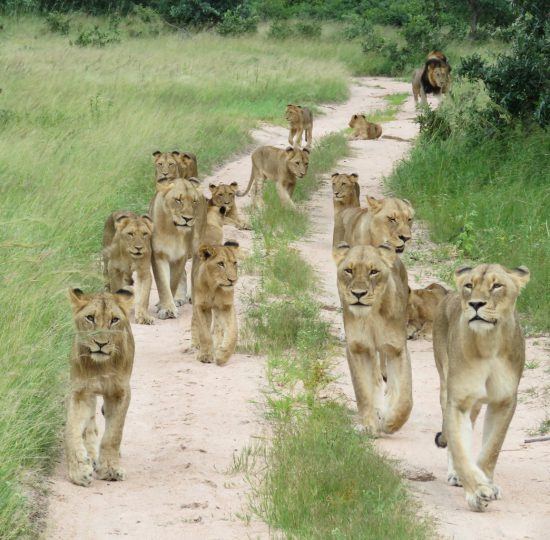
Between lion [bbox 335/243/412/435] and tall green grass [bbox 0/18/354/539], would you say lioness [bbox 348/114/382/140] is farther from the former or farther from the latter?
lion [bbox 335/243/412/435]

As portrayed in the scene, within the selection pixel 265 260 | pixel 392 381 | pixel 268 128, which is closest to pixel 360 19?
pixel 268 128

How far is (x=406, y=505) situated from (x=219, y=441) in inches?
53.7

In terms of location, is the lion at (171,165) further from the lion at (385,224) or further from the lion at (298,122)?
the lion at (298,122)

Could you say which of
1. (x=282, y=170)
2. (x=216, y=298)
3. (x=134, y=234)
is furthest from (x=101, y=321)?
(x=282, y=170)

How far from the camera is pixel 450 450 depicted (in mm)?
5707

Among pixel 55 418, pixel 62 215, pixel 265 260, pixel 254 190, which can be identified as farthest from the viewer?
pixel 254 190

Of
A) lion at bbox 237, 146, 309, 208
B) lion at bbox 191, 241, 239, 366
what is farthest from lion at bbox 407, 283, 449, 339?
lion at bbox 237, 146, 309, 208

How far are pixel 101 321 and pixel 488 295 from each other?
166 centimetres

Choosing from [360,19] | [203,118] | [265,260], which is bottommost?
[360,19]

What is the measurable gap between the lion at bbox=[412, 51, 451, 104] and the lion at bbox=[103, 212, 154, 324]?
48.9ft

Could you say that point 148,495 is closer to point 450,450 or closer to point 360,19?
point 450,450

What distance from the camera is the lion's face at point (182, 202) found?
9.42 m

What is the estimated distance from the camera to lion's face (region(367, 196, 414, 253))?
9281mm

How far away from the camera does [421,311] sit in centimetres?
905
